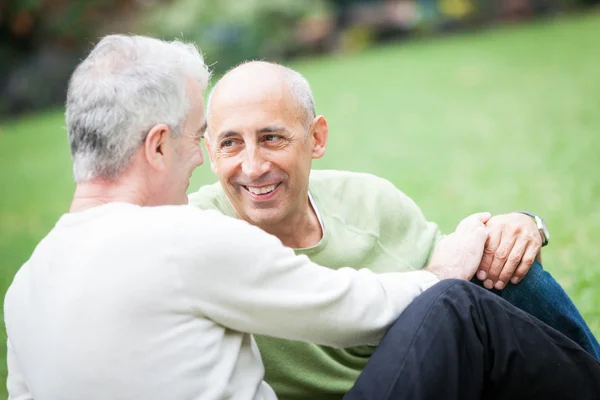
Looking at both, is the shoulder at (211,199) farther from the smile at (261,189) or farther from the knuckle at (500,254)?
the knuckle at (500,254)

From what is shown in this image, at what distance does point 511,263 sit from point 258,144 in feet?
3.26

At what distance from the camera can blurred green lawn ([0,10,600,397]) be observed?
6.43 meters

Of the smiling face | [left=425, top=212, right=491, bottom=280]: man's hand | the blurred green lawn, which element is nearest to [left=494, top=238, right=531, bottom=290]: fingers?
[left=425, top=212, right=491, bottom=280]: man's hand

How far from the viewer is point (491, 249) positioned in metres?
2.92

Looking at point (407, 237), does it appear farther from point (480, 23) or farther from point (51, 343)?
point (480, 23)

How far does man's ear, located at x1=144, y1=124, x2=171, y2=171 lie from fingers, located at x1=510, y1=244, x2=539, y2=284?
1.41 m

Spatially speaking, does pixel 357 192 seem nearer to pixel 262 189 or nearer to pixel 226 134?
pixel 262 189

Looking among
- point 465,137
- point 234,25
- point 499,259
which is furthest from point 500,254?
point 234,25

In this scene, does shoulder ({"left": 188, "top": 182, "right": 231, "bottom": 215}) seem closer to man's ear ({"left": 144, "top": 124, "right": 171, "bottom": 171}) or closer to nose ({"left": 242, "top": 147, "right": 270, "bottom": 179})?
nose ({"left": 242, "top": 147, "right": 270, "bottom": 179})

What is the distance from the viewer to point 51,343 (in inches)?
78.6

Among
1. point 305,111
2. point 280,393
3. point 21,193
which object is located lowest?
point 21,193

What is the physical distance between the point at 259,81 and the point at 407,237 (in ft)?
2.80

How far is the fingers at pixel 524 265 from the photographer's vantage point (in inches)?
115

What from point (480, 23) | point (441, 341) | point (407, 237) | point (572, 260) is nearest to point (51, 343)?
point (441, 341)
